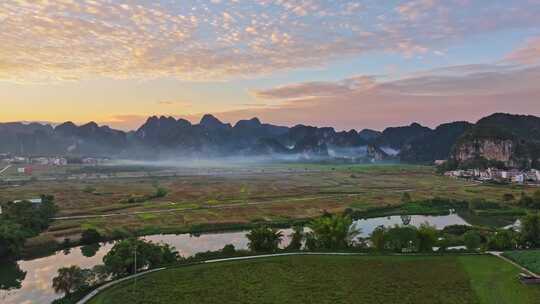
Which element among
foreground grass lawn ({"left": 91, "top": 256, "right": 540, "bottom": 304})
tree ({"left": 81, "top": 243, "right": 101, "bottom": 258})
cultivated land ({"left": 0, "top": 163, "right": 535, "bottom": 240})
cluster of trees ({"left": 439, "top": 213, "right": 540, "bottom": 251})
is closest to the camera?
foreground grass lawn ({"left": 91, "top": 256, "right": 540, "bottom": 304})

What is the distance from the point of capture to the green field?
2551 cm

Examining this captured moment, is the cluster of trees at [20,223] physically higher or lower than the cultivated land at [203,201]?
higher

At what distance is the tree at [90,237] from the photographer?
3866 centimetres

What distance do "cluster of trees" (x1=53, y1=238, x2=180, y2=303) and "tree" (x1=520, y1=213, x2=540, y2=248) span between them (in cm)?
2764

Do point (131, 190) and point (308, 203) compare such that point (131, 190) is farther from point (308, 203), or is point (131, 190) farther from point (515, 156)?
point (515, 156)

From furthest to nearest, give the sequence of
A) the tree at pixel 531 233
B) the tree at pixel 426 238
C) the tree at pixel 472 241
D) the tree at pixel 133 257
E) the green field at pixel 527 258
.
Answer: the tree at pixel 472 241 < the tree at pixel 531 233 < the tree at pixel 426 238 < the green field at pixel 527 258 < the tree at pixel 133 257

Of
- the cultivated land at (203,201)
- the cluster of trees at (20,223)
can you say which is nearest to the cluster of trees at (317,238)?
the cultivated land at (203,201)

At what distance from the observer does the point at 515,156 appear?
128125 mm

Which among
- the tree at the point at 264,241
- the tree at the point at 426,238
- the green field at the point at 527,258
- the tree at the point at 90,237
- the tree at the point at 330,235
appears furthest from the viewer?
the tree at the point at 90,237

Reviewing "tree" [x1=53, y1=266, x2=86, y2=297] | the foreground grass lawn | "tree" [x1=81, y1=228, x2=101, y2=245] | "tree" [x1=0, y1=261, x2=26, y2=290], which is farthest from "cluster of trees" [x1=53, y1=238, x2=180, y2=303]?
"tree" [x1=81, y1=228, x2=101, y2=245]

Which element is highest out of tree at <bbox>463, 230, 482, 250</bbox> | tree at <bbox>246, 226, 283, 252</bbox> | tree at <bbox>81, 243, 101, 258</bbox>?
tree at <bbox>246, 226, 283, 252</bbox>

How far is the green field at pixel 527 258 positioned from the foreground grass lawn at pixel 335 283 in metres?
1.17

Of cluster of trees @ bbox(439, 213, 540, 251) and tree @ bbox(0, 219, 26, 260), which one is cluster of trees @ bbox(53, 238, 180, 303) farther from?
cluster of trees @ bbox(439, 213, 540, 251)

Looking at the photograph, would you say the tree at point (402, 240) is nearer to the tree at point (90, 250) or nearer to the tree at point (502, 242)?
the tree at point (502, 242)
